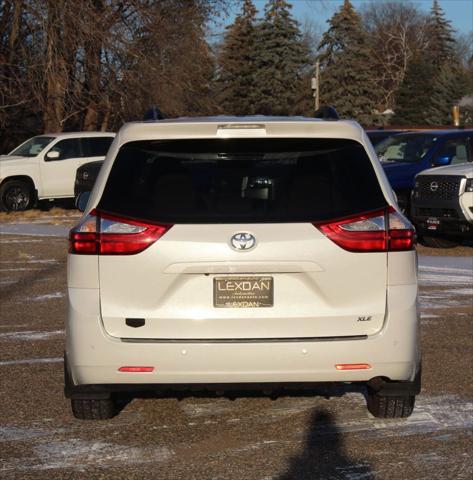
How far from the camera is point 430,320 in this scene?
948 cm

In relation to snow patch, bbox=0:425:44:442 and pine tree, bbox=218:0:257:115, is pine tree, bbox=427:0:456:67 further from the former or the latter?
snow patch, bbox=0:425:44:442

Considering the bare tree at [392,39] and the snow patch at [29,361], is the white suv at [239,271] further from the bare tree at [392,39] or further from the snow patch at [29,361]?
the bare tree at [392,39]

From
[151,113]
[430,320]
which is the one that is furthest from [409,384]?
[430,320]

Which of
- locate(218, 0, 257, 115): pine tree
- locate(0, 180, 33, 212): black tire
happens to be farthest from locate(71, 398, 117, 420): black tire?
locate(218, 0, 257, 115): pine tree

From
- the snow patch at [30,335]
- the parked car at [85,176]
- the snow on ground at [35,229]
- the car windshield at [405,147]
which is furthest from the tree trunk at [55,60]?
the snow patch at [30,335]

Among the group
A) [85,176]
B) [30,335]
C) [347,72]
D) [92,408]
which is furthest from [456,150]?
[347,72]

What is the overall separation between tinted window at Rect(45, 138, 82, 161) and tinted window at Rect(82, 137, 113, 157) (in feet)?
0.53

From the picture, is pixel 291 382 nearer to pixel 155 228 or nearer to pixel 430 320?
pixel 155 228

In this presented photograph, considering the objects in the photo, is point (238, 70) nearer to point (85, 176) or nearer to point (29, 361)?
point (85, 176)

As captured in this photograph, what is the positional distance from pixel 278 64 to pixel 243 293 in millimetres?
78278

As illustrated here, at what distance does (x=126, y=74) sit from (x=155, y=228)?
2375cm

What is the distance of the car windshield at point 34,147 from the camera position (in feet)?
77.3

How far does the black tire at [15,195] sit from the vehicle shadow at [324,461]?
58.4 ft

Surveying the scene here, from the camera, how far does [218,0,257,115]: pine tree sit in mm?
81438
